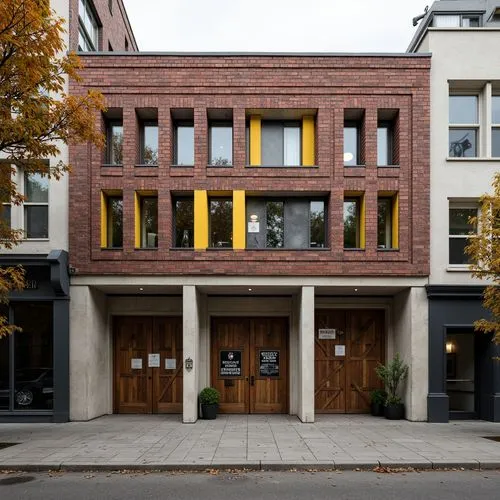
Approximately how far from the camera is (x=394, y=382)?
562 inches

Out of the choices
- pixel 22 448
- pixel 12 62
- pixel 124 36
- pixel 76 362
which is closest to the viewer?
pixel 12 62

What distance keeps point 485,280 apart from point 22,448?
40.5 ft

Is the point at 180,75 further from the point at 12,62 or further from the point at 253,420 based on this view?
the point at 253,420

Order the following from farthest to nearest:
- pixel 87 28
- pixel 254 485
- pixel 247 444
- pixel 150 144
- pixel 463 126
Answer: pixel 87 28, pixel 150 144, pixel 463 126, pixel 247 444, pixel 254 485

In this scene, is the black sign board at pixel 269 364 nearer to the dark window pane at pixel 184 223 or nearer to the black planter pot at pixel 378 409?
the black planter pot at pixel 378 409

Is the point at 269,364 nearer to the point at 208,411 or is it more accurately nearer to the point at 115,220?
the point at 208,411

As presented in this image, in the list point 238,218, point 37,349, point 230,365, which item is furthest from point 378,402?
point 37,349

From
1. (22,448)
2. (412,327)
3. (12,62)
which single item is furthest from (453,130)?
(22,448)

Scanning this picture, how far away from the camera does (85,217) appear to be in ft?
46.3

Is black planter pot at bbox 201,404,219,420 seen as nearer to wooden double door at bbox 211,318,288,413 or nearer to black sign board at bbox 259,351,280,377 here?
wooden double door at bbox 211,318,288,413

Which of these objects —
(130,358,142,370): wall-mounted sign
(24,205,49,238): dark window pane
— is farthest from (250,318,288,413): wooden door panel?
(24,205,49,238): dark window pane

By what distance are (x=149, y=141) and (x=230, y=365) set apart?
290 inches

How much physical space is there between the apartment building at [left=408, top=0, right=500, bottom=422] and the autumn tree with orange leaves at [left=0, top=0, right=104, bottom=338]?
9.53 m

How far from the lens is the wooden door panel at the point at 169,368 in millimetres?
15609
